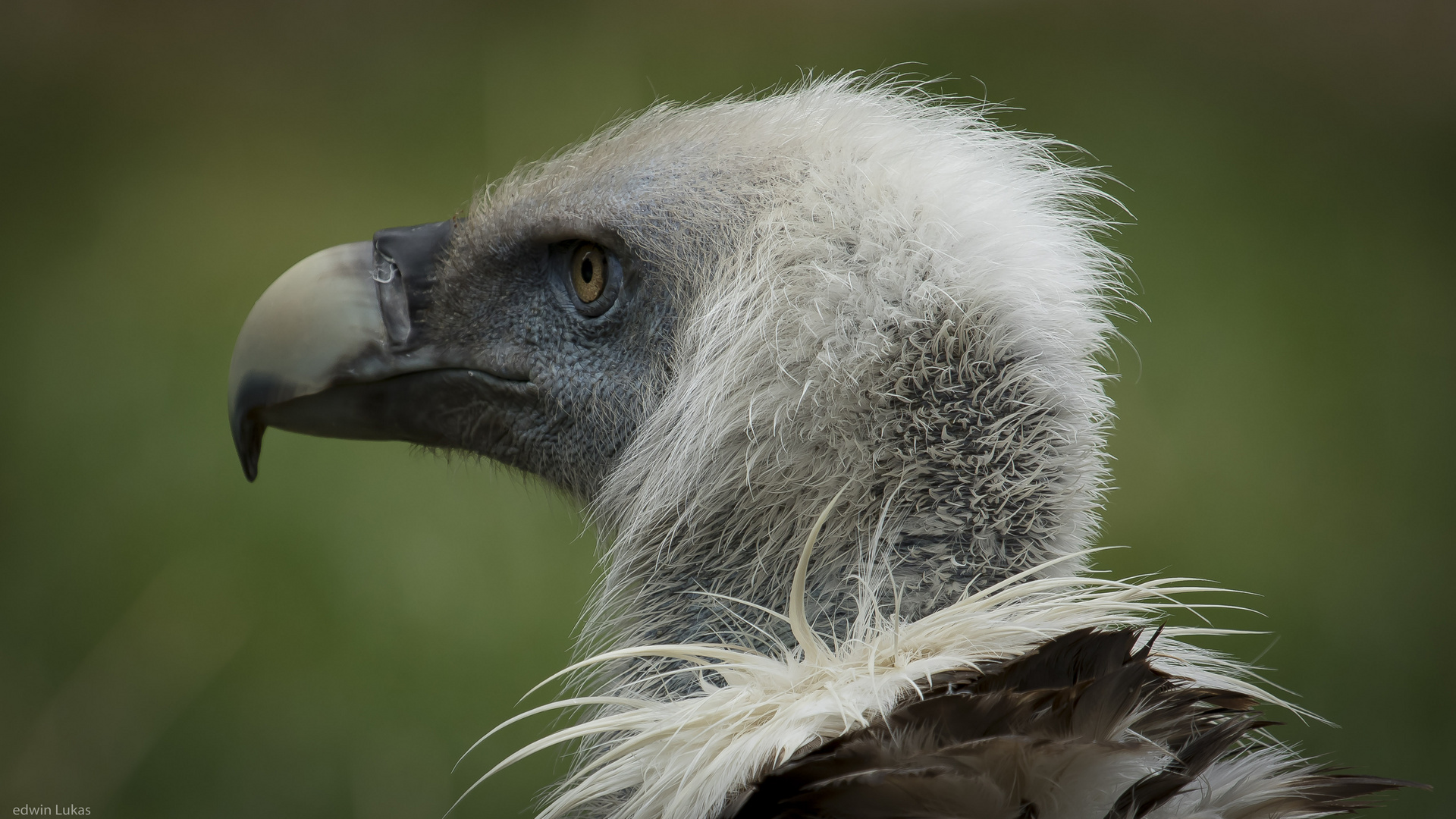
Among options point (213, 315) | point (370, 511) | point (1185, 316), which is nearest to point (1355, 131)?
point (1185, 316)

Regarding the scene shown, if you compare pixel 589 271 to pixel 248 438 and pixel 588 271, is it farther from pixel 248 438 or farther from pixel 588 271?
pixel 248 438

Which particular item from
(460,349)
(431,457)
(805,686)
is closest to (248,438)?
(460,349)

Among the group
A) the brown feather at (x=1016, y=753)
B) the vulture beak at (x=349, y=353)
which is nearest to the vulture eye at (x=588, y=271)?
the vulture beak at (x=349, y=353)

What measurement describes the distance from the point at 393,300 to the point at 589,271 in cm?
28

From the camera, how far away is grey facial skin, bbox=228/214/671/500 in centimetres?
140

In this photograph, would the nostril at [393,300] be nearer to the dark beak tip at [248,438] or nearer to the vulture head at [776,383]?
the vulture head at [776,383]

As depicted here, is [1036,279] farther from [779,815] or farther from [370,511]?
[370,511]

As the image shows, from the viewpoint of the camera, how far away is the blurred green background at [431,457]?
2986 mm

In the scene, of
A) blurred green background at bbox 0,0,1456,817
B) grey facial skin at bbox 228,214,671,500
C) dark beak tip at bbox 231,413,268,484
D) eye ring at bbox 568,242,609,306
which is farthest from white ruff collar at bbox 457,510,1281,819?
blurred green background at bbox 0,0,1456,817

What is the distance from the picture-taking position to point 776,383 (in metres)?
1.20

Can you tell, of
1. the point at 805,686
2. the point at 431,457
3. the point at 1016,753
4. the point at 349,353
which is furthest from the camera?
the point at 431,457

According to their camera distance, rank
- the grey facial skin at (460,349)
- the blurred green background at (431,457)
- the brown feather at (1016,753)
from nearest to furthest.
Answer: the brown feather at (1016,753), the grey facial skin at (460,349), the blurred green background at (431,457)

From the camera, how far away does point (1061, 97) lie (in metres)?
3.75

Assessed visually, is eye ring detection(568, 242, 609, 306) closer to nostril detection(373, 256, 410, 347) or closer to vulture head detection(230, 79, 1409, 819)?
vulture head detection(230, 79, 1409, 819)
